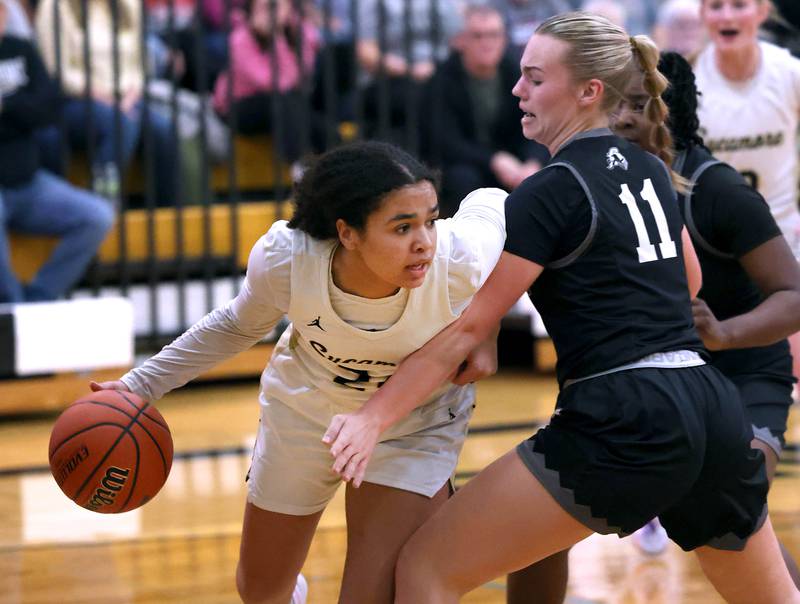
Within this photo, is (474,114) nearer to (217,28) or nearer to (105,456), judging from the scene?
(217,28)

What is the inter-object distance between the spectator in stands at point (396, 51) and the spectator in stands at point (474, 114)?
6.5 inches

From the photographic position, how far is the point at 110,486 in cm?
323

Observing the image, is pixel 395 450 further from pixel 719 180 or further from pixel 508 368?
pixel 508 368

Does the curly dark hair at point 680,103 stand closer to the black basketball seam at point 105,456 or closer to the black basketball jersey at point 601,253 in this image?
the black basketball jersey at point 601,253

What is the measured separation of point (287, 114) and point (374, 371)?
4908 millimetres

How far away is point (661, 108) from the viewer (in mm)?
3129

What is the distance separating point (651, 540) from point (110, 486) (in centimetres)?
218

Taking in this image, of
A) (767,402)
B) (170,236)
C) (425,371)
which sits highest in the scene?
(425,371)

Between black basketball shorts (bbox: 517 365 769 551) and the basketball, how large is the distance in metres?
0.95

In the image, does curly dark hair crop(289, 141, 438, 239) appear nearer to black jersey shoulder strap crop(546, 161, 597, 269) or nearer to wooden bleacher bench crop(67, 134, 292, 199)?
black jersey shoulder strap crop(546, 161, 597, 269)

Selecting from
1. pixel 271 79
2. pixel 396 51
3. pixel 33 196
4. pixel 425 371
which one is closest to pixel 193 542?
pixel 425 371

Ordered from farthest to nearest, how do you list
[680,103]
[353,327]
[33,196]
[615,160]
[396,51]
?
[396,51], [33,196], [680,103], [353,327], [615,160]

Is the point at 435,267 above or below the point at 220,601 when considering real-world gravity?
above

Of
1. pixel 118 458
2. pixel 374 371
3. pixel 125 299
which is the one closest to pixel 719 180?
pixel 374 371
